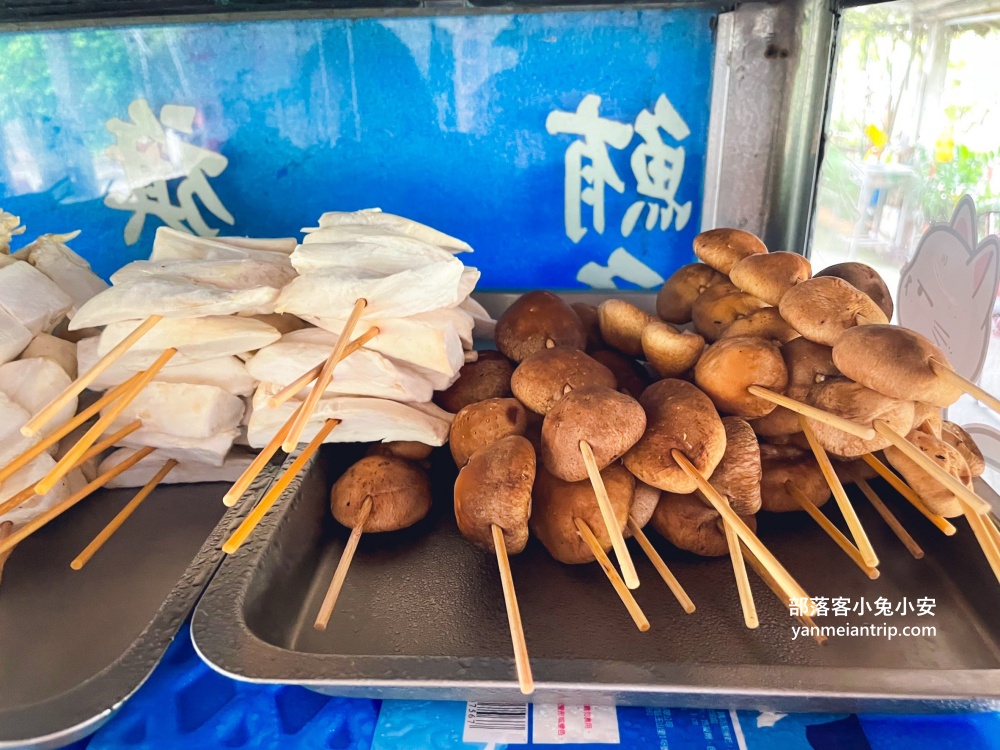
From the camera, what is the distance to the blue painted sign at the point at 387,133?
2178 millimetres

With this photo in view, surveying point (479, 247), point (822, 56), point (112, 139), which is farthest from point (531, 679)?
point (112, 139)

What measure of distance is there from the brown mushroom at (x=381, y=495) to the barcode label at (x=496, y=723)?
51cm

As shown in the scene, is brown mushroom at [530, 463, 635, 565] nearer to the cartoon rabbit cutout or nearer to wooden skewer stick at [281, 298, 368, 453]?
wooden skewer stick at [281, 298, 368, 453]

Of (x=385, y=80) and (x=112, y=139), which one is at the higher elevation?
(x=385, y=80)

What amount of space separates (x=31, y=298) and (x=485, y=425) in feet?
4.32

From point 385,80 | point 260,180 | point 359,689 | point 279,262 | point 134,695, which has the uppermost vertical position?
point 385,80

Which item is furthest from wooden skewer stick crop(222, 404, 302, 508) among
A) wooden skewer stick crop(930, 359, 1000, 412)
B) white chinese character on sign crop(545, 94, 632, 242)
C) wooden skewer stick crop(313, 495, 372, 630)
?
white chinese character on sign crop(545, 94, 632, 242)

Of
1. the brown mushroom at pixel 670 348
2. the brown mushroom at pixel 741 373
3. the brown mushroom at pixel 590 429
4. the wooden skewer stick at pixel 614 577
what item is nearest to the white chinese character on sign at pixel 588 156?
the brown mushroom at pixel 670 348

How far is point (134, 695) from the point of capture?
1230 millimetres

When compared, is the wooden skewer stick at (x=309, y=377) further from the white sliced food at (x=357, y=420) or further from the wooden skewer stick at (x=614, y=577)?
the wooden skewer stick at (x=614, y=577)

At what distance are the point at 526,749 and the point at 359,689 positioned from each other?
0.32 metres

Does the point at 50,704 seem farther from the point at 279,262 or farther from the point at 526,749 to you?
the point at 279,262

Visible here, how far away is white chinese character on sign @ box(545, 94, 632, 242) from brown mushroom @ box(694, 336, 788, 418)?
111 centimetres

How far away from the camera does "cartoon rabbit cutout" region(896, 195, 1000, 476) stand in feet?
5.10
